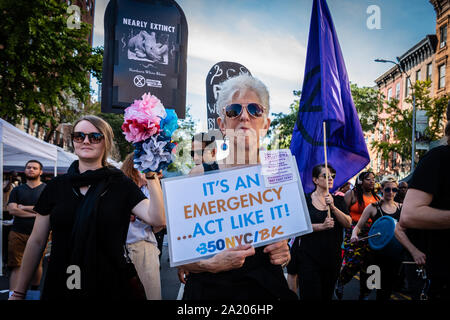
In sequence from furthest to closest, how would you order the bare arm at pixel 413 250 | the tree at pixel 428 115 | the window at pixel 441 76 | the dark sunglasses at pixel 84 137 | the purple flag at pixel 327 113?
the window at pixel 441 76, the tree at pixel 428 115, the purple flag at pixel 327 113, the bare arm at pixel 413 250, the dark sunglasses at pixel 84 137

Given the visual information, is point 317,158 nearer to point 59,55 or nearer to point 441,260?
point 441,260

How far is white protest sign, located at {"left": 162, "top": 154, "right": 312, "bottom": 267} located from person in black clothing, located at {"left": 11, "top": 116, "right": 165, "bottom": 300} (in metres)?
0.34

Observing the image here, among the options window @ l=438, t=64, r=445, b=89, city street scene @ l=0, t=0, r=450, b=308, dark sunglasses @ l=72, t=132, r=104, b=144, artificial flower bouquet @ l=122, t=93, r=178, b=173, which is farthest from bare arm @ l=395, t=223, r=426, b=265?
window @ l=438, t=64, r=445, b=89

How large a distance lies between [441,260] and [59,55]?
14.4 metres

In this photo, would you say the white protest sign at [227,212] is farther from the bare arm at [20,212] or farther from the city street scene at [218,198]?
the bare arm at [20,212]

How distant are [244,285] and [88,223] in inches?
42.1

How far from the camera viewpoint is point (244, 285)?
6.52 ft

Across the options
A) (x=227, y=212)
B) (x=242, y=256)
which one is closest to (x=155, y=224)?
(x=227, y=212)

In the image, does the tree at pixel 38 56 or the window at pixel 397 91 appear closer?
the tree at pixel 38 56

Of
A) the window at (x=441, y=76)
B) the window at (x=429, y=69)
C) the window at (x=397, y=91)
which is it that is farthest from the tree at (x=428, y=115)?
the window at (x=397, y=91)

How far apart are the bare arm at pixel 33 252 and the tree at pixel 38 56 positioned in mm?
12188

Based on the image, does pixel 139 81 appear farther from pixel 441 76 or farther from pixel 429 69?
pixel 429 69

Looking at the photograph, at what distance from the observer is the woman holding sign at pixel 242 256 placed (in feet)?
6.39

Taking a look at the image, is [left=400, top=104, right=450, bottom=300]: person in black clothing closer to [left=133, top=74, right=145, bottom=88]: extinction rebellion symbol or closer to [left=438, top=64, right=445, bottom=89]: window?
[left=133, top=74, right=145, bottom=88]: extinction rebellion symbol
